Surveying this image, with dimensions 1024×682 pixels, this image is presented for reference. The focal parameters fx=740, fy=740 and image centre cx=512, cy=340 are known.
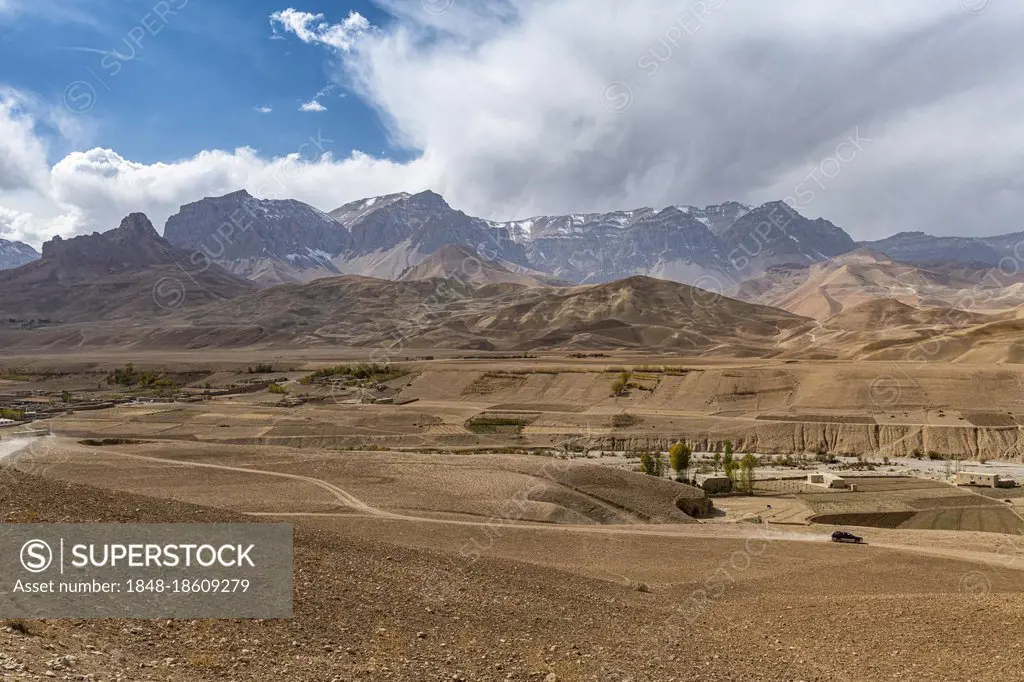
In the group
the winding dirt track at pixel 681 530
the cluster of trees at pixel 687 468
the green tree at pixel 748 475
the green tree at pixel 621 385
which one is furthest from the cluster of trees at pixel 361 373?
the winding dirt track at pixel 681 530

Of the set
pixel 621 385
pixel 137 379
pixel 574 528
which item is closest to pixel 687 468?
pixel 574 528

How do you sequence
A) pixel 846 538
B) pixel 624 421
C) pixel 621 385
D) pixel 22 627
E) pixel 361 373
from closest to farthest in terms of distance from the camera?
pixel 22 627, pixel 846 538, pixel 624 421, pixel 621 385, pixel 361 373

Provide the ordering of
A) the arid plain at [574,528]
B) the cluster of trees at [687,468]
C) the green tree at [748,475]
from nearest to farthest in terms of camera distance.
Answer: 1. the arid plain at [574,528]
2. the green tree at [748,475]
3. the cluster of trees at [687,468]

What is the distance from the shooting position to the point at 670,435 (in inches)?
3241

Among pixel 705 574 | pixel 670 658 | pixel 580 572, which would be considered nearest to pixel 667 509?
pixel 705 574

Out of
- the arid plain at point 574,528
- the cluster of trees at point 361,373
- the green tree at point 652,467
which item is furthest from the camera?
the cluster of trees at point 361,373

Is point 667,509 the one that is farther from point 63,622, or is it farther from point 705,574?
point 63,622

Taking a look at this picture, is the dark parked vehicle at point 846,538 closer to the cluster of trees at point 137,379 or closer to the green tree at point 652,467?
the green tree at point 652,467

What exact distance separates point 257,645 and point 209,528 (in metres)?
8.71

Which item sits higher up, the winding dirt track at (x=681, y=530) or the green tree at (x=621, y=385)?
the green tree at (x=621, y=385)

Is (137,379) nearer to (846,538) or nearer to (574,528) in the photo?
(574,528)

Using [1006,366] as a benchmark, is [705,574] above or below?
below

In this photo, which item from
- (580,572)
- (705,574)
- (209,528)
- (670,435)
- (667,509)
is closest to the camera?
(209,528)

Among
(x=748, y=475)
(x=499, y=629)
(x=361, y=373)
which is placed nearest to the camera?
(x=499, y=629)
